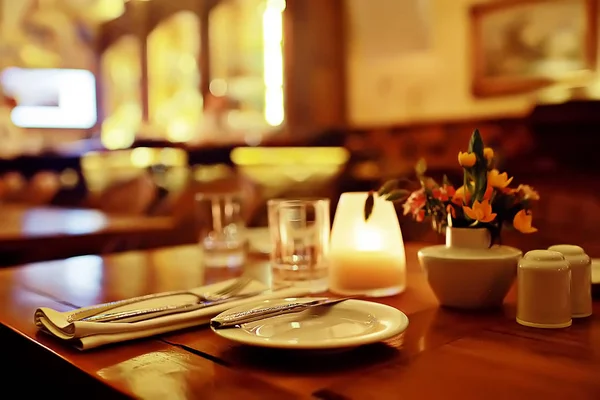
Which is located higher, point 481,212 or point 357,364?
point 481,212

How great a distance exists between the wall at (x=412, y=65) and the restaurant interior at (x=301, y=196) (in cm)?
2

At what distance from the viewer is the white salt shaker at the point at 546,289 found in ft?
2.52

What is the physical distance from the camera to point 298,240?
1.06 m

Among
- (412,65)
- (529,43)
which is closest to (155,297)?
(529,43)

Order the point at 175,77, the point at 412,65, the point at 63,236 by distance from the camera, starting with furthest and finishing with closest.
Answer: the point at 175,77, the point at 412,65, the point at 63,236

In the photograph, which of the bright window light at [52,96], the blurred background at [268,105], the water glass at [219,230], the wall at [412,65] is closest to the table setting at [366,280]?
the water glass at [219,230]

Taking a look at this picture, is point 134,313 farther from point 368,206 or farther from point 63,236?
point 63,236

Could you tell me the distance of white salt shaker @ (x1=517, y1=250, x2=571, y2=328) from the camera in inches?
30.2

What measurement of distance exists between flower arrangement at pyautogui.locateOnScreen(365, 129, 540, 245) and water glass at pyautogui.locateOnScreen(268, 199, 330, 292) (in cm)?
15

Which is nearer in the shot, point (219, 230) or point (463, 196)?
point (463, 196)

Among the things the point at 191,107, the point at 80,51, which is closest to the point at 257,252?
the point at 191,107

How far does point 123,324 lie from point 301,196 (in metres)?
2.23

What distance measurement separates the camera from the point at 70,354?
0.72 meters

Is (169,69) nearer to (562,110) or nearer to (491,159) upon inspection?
(562,110)
